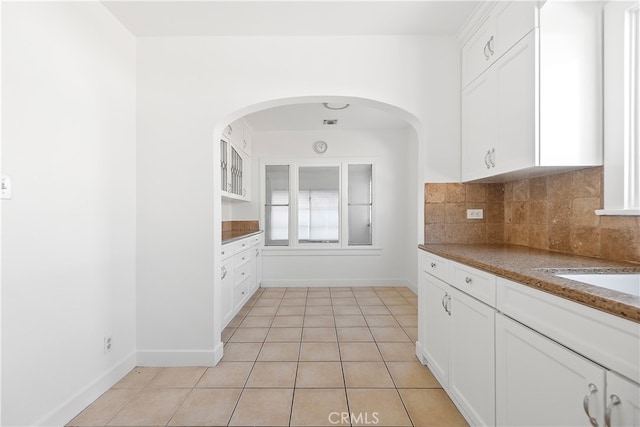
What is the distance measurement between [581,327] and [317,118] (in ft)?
12.0

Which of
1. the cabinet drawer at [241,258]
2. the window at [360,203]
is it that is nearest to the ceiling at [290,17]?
the cabinet drawer at [241,258]

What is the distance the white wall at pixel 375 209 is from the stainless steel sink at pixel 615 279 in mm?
3284

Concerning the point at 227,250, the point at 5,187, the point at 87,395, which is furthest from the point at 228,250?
the point at 5,187

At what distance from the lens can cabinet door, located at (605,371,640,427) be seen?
28.8 inches

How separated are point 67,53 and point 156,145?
2.39ft

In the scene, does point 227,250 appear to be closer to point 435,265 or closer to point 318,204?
point 435,265

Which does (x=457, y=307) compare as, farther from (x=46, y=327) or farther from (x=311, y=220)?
(x=311, y=220)

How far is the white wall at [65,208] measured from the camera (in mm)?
1361

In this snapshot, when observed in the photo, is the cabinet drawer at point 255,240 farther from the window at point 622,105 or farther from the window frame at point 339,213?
the window at point 622,105

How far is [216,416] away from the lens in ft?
5.45

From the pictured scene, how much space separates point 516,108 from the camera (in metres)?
1.65

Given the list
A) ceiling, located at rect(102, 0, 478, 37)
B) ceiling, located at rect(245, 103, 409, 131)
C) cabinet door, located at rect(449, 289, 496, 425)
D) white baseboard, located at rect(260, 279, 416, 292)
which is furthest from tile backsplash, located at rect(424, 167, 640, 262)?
white baseboard, located at rect(260, 279, 416, 292)

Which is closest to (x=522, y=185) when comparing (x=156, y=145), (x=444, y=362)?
(x=444, y=362)

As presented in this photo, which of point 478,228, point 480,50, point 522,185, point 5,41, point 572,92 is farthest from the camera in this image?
point 478,228
